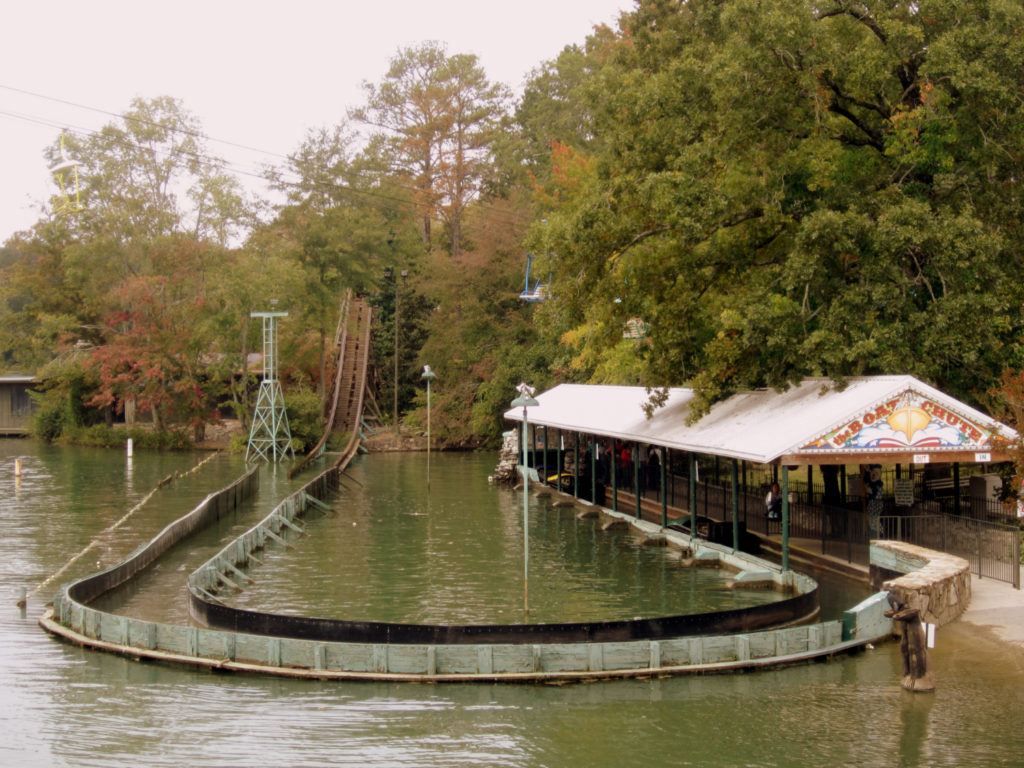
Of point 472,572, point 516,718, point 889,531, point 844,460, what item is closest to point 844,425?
point 844,460

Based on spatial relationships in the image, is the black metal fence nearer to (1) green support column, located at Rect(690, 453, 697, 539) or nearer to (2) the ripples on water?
(1) green support column, located at Rect(690, 453, 697, 539)

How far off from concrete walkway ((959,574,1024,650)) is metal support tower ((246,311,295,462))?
3722cm

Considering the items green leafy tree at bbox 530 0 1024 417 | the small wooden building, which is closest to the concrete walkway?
green leafy tree at bbox 530 0 1024 417

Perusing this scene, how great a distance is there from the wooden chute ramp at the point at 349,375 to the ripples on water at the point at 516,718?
116 feet

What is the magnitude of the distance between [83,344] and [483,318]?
76.3 ft

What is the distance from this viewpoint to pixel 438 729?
43.5 ft

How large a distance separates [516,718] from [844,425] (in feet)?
31.4

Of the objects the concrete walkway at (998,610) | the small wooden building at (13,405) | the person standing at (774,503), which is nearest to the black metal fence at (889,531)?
the person standing at (774,503)

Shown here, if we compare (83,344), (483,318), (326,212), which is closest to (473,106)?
(326,212)

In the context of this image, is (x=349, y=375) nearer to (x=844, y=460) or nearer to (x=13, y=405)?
(x=13, y=405)

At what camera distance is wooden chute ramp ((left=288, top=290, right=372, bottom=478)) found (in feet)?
191

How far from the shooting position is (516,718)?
13.7 metres

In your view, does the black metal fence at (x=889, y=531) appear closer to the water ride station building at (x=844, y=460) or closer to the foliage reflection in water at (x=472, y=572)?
the water ride station building at (x=844, y=460)

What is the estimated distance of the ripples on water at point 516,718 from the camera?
40.8 ft
